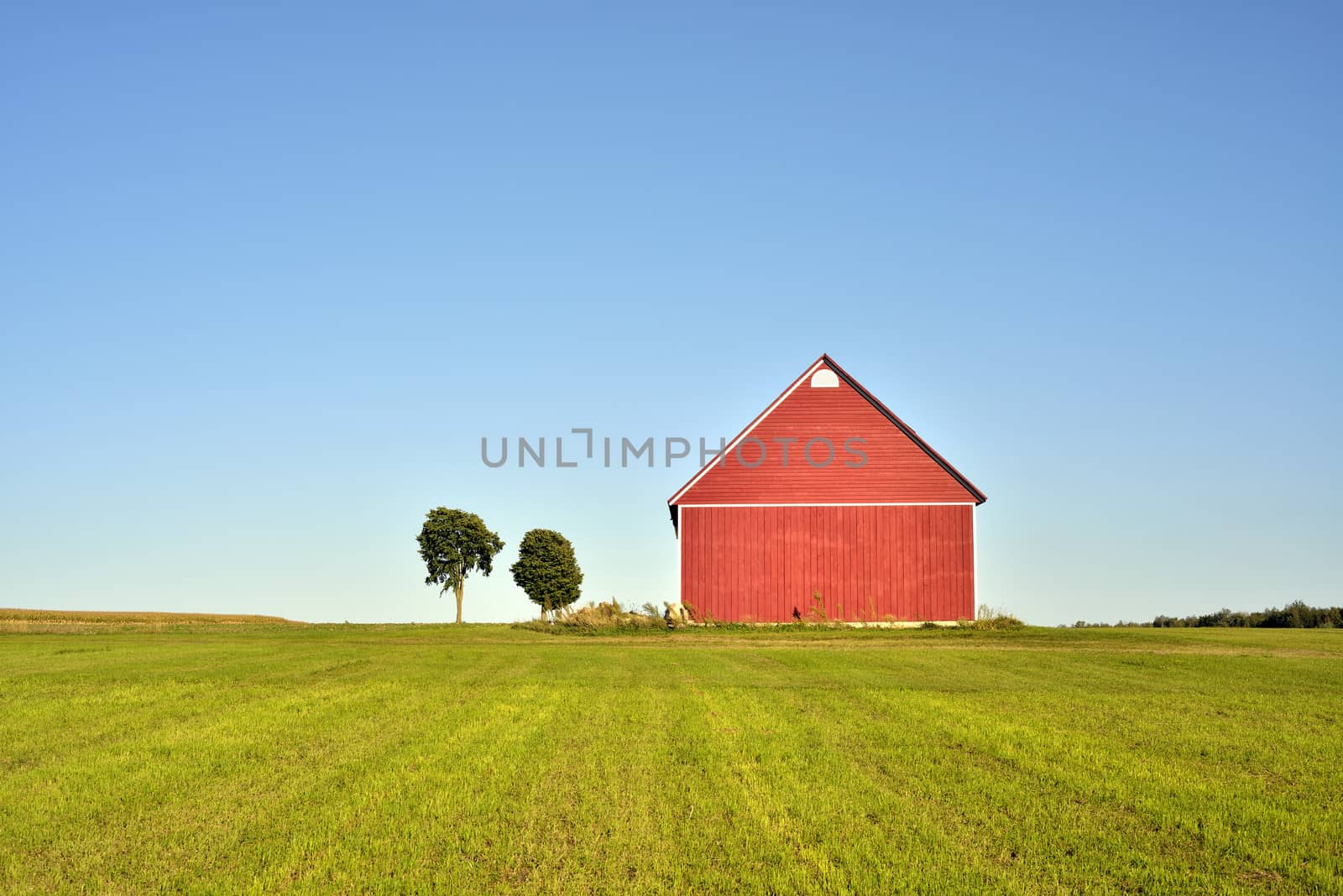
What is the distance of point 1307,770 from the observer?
1118 cm

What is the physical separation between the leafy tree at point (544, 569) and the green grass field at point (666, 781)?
53470 mm

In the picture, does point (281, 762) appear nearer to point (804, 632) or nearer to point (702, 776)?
point (702, 776)

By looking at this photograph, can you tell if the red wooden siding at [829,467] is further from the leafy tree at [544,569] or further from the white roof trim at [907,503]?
the leafy tree at [544,569]

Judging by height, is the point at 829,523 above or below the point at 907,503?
below

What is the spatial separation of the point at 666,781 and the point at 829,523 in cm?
3041

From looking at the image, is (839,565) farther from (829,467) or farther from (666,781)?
(666,781)

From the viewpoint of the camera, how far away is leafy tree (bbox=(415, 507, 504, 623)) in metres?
69.6

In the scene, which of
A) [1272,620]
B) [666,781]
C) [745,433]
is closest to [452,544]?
[745,433]

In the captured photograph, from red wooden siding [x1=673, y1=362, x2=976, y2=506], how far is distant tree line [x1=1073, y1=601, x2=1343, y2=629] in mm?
9912

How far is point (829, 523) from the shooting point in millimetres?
40000

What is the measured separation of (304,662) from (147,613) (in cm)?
5050

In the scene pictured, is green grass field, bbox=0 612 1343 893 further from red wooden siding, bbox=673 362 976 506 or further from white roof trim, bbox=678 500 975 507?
red wooden siding, bbox=673 362 976 506

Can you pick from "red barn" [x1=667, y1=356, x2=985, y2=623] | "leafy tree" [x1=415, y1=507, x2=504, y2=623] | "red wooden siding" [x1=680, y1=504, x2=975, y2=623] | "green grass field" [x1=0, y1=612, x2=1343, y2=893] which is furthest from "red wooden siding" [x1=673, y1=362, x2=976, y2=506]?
"leafy tree" [x1=415, y1=507, x2=504, y2=623]

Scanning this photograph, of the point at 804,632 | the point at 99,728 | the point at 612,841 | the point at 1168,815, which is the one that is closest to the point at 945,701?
the point at 1168,815
